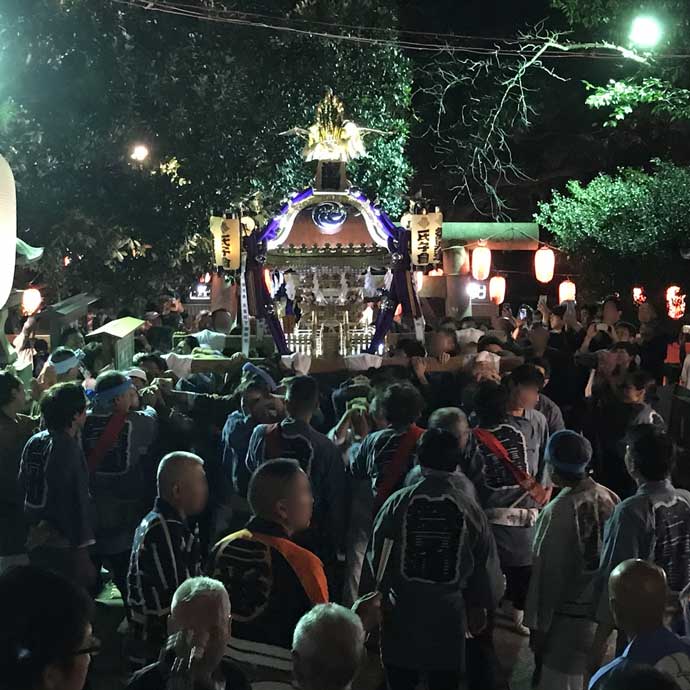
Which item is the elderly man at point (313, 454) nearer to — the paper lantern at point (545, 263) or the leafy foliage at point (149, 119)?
the leafy foliage at point (149, 119)

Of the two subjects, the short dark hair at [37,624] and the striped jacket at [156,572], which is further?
the striped jacket at [156,572]

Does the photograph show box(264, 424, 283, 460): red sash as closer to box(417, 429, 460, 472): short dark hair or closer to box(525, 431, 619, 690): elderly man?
box(417, 429, 460, 472): short dark hair

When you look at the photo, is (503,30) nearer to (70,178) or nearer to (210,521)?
(70,178)

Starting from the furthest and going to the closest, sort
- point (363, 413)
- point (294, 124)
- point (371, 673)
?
point (294, 124) < point (363, 413) < point (371, 673)

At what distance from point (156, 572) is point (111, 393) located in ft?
8.51

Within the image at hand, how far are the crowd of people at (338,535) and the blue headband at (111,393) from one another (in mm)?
14

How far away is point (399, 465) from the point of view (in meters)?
5.67

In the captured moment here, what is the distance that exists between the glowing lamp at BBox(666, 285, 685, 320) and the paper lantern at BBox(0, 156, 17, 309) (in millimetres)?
13962

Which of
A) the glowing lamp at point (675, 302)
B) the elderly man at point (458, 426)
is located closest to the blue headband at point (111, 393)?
the elderly man at point (458, 426)

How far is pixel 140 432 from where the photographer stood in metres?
6.45

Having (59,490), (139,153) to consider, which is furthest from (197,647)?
(139,153)

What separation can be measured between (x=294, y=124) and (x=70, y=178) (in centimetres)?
482

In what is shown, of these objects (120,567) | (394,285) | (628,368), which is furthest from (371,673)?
(394,285)

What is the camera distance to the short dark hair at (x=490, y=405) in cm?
587
